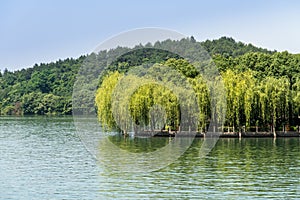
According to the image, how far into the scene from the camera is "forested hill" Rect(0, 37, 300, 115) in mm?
54800

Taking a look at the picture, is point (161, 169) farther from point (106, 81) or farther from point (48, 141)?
point (106, 81)

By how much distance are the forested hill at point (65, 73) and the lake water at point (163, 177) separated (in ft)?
53.5

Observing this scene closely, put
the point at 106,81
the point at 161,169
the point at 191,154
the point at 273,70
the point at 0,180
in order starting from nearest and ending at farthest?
the point at 0,180 → the point at 161,169 → the point at 191,154 → the point at 106,81 → the point at 273,70

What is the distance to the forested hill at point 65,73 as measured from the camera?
5480cm

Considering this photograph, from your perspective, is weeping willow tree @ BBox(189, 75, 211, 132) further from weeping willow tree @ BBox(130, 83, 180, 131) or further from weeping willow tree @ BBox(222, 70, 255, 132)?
weeping willow tree @ BBox(130, 83, 180, 131)

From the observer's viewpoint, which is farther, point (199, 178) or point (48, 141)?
point (48, 141)

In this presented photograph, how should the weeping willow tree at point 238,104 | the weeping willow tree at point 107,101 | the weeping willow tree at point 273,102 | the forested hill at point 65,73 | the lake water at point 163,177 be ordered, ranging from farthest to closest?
the forested hill at point 65,73
the weeping willow tree at point 273,102
the weeping willow tree at point 107,101
the weeping willow tree at point 238,104
the lake water at point 163,177

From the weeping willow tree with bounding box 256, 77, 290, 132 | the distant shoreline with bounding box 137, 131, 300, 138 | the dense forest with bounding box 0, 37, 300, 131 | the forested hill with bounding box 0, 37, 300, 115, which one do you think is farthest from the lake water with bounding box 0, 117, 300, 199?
the forested hill with bounding box 0, 37, 300, 115

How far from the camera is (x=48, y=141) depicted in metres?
34.8

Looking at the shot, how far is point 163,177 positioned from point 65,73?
90.0 m

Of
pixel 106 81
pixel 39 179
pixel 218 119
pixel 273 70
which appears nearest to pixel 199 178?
pixel 39 179

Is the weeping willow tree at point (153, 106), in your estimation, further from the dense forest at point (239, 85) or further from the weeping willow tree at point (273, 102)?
the weeping willow tree at point (273, 102)

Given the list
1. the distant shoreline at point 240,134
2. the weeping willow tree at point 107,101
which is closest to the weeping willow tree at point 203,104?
the distant shoreline at point 240,134

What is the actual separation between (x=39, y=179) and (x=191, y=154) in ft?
29.0
